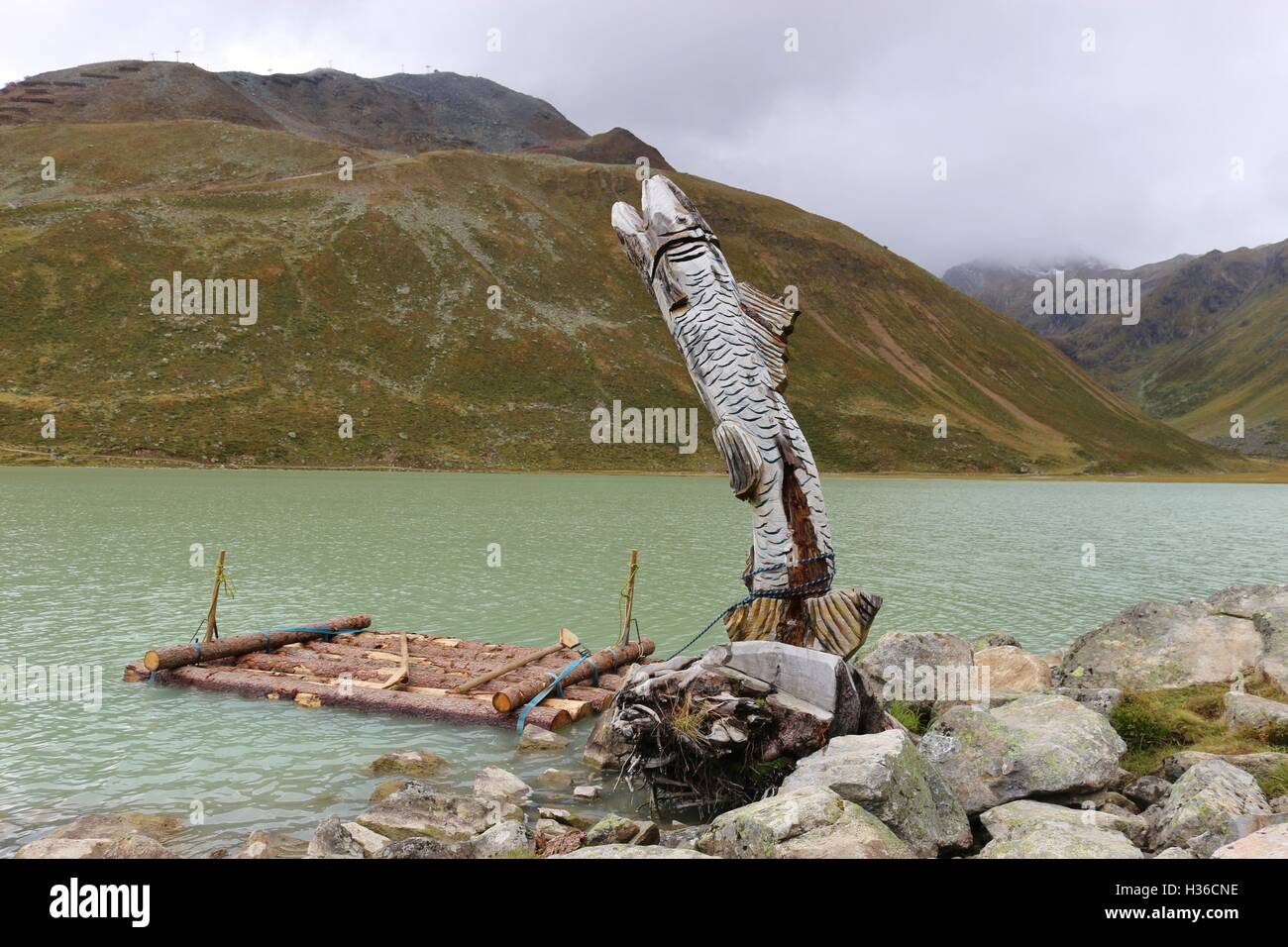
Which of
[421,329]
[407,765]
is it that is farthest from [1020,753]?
[421,329]

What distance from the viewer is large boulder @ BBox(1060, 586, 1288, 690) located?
35.2 feet

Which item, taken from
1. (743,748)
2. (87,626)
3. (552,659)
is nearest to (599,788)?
(743,748)

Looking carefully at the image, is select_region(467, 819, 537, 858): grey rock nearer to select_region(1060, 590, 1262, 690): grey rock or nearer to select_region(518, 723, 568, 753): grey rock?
select_region(518, 723, 568, 753): grey rock

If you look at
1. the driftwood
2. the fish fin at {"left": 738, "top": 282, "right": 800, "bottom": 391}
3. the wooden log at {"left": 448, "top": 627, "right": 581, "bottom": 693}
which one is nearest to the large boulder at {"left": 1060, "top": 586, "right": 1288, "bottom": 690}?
the driftwood

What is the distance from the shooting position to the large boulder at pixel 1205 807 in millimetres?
6047

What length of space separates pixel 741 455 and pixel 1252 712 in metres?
6.06

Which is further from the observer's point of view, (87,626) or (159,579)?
(159,579)

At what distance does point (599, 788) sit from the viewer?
29.3ft

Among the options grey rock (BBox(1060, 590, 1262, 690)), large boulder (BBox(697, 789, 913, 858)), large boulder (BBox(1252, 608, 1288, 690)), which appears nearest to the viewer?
large boulder (BBox(697, 789, 913, 858))

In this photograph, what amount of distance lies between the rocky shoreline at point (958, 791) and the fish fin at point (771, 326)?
323 centimetres

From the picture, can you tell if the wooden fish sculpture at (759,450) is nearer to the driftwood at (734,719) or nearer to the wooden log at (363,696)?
the driftwood at (734,719)

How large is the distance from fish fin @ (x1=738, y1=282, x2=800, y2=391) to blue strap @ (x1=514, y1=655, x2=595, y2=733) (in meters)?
5.67
